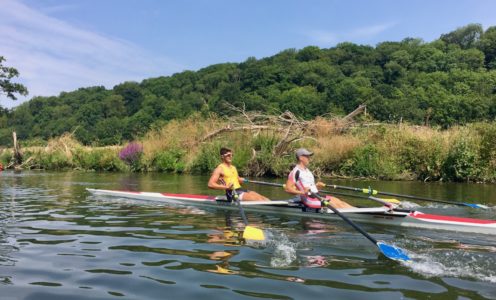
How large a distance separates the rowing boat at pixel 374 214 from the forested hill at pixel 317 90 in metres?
44.5

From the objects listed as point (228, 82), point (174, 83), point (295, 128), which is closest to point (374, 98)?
point (228, 82)

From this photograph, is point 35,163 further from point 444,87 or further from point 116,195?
point 444,87

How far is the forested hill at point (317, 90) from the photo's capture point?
213ft

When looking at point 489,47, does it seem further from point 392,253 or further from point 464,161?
point 392,253

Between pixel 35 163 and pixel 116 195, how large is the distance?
25.9m

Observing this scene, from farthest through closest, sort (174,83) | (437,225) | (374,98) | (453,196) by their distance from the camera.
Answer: (174,83) < (374,98) < (453,196) < (437,225)

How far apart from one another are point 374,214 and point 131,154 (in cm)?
2301

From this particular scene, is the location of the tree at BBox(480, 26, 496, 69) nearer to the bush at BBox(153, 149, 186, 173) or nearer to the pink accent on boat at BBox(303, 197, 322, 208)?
the bush at BBox(153, 149, 186, 173)

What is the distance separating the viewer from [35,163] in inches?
1399

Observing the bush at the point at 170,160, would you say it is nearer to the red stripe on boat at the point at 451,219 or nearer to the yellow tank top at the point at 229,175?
the yellow tank top at the point at 229,175

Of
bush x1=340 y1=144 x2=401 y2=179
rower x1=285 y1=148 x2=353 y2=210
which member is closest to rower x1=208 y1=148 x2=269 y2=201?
rower x1=285 y1=148 x2=353 y2=210

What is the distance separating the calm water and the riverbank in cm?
962

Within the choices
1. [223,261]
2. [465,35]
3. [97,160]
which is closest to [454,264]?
[223,261]

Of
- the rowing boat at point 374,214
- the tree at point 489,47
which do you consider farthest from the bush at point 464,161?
the tree at point 489,47
